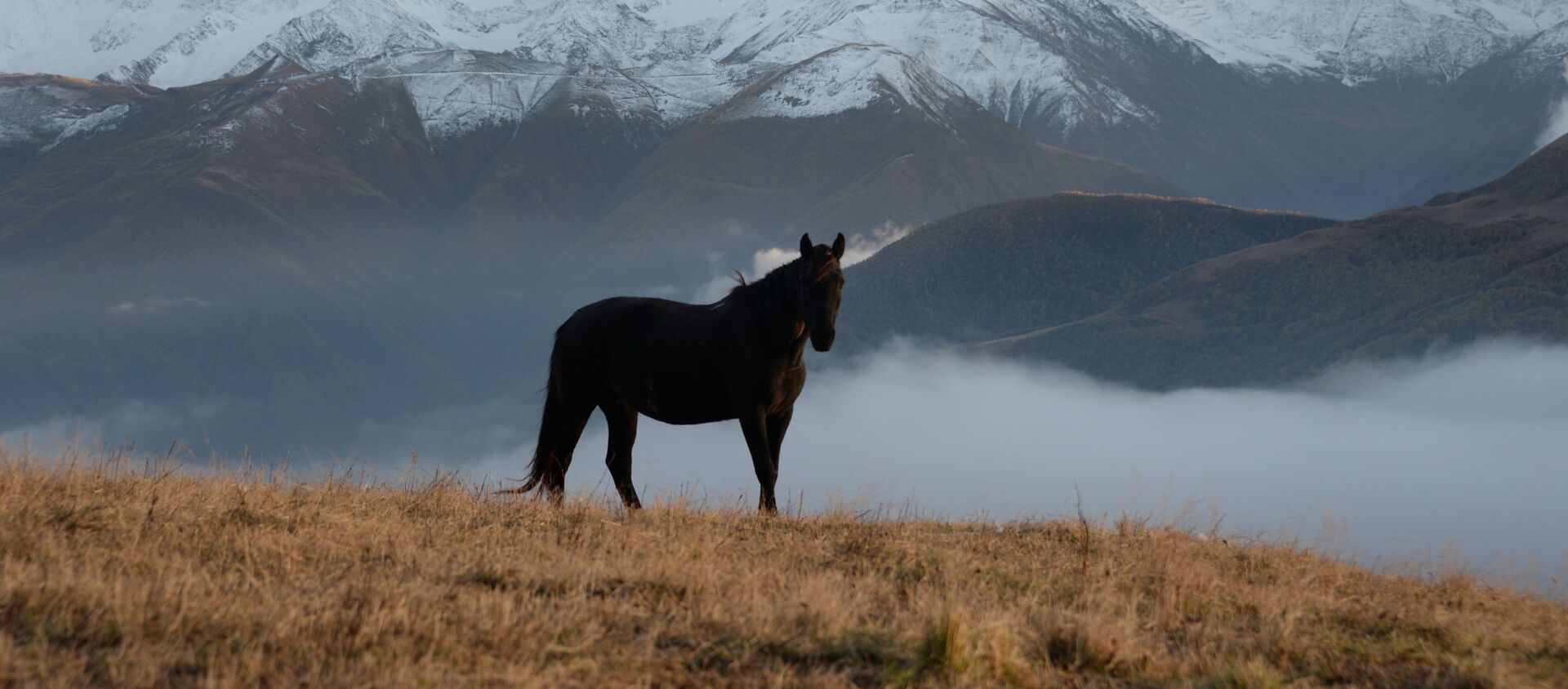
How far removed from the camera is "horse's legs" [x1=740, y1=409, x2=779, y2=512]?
36.9 feet

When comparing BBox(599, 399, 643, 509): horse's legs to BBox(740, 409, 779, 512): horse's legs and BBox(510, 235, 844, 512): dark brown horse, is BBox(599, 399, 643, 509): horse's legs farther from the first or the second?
BBox(740, 409, 779, 512): horse's legs

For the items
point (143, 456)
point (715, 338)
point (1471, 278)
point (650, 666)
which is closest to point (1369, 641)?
point (650, 666)

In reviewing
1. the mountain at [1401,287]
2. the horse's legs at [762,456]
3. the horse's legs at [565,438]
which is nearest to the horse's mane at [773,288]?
the horse's legs at [762,456]

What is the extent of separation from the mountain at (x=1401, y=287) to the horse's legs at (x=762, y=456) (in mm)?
176564

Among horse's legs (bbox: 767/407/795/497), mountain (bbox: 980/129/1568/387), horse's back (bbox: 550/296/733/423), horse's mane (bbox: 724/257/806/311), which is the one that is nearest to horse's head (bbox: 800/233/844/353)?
horse's mane (bbox: 724/257/806/311)

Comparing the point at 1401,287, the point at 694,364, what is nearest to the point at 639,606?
the point at 694,364

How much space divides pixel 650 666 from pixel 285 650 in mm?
1455

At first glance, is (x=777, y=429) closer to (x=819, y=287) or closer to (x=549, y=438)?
(x=819, y=287)

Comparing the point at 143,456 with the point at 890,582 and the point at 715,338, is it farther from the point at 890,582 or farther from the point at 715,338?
the point at 890,582

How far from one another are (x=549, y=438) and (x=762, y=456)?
9.16ft

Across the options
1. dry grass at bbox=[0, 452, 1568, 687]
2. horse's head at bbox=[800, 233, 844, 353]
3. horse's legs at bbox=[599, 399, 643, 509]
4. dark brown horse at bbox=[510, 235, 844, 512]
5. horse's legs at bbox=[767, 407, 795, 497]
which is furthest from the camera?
horse's legs at bbox=[599, 399, 643, 509]

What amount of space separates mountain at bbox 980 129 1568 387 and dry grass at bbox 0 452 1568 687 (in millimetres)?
178479

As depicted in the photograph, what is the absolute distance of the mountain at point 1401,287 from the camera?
166500 mm

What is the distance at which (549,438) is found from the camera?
1302 centimetres
